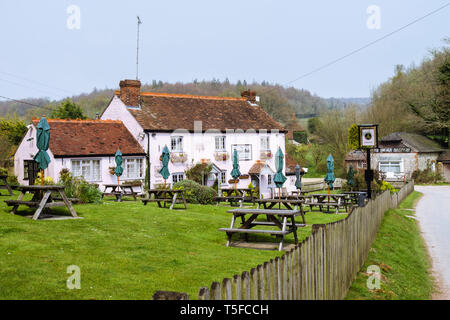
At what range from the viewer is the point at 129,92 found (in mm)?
34938

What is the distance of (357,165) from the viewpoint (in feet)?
188

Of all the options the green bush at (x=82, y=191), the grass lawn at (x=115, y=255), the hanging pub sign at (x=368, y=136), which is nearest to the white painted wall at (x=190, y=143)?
the green bush at (x=82, y=191)

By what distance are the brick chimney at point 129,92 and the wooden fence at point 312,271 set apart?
26.9 meters

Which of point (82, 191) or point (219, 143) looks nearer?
point (82, 191)

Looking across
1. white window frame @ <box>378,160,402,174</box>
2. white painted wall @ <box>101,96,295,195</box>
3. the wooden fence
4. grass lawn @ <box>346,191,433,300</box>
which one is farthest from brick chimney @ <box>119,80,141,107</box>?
white window frame @ <box>378,160,402,174</box>

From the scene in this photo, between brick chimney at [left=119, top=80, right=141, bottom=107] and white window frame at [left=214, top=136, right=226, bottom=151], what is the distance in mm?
7056

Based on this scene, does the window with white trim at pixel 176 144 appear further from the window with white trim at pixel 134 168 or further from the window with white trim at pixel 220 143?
the window with white trim at pixel 220 143

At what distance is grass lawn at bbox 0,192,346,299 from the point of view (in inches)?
Result: 285

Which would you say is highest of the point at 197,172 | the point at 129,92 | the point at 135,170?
the point at 129,92

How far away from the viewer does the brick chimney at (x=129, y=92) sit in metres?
34.8

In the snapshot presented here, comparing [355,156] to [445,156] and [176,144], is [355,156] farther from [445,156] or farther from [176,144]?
[176,144]

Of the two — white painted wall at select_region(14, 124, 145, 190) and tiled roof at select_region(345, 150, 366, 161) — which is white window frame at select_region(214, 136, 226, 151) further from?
tiled roof at select_region(345, 150, 366, 161)

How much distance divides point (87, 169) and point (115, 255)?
2217 cm

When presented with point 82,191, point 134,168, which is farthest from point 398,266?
point 134,168
